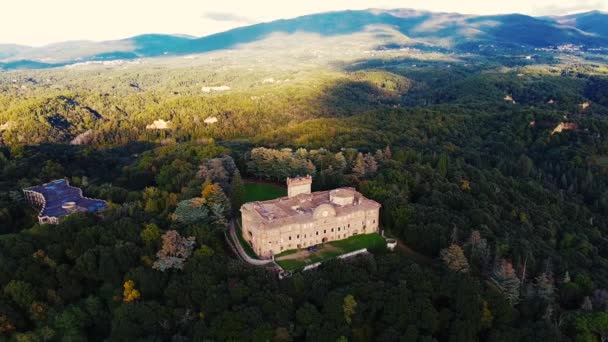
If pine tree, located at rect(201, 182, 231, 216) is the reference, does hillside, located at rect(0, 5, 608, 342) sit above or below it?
below

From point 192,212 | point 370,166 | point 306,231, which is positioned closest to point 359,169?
point 370,166

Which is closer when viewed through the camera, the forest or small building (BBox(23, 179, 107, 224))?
the forest

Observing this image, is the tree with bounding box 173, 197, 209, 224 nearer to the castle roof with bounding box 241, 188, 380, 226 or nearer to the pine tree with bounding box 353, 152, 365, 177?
the castle roof with bounding box 241, 188, 380, 226

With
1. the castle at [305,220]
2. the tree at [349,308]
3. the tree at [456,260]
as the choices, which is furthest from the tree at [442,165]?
the tree at [349,308]

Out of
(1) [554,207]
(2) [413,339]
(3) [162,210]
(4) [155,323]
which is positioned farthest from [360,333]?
(1) [554,207]

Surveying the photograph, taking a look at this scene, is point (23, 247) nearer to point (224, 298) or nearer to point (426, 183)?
point (224, 298)

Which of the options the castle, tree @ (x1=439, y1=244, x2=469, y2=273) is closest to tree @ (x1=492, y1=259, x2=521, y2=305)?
tree @ (x1=439, y1=244, x2=469, y2=273)
